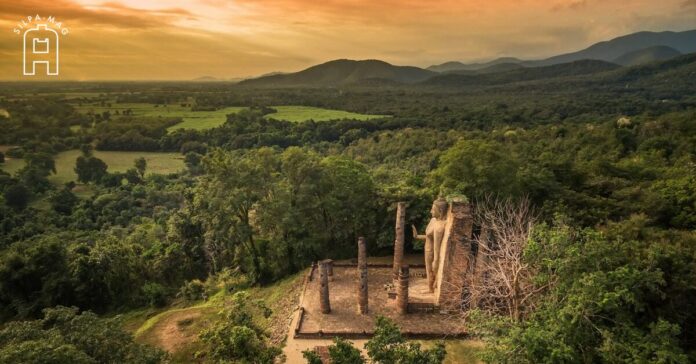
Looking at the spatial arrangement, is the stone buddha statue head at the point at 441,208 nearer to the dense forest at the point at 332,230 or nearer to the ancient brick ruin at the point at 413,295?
the ancient brick ruin at the point at 413,295

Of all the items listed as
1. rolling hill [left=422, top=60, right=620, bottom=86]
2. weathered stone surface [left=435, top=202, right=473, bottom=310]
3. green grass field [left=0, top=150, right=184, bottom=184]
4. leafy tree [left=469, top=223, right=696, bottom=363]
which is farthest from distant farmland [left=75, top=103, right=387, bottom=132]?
rolling hill [left=422, top=60, right=620, bottom=86]

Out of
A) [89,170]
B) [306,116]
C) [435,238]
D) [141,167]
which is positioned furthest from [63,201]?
[306,116]

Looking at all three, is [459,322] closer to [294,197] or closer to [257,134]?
[294,197]

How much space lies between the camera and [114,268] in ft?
79.0

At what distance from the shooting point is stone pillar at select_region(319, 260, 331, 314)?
57.2 feet

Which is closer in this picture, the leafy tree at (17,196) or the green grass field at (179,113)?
the leafy tree at (17,196)

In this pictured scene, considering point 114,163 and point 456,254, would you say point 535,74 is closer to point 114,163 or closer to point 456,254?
point 114,163

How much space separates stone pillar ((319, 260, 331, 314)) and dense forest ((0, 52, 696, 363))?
2.70m

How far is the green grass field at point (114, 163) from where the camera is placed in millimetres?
50656

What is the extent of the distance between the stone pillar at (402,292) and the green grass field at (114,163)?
147 ft

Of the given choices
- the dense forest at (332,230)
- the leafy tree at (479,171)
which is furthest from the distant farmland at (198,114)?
the leafy tree at (479,171)

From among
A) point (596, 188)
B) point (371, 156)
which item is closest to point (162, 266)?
point (596, 188)

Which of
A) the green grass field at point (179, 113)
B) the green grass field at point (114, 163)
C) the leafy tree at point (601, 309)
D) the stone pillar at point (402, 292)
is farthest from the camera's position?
the green grass field at point (179, 113)

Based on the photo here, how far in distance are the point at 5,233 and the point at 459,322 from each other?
36847 millimetres
